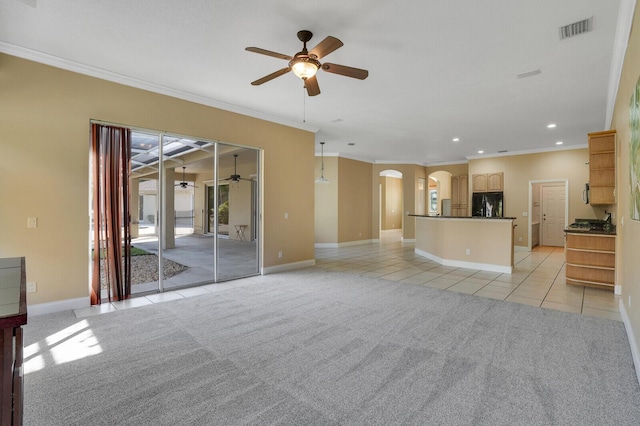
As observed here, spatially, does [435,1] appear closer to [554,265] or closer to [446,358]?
[446,358]

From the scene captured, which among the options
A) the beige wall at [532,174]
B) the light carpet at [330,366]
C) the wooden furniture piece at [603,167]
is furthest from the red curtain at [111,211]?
the beige wall at [532,174]

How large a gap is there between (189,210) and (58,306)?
165 inches

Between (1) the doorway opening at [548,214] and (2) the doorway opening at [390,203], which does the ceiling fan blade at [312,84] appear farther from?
(2) the doorway opening at [390,203]

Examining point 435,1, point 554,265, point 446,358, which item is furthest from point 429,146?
point 446,358

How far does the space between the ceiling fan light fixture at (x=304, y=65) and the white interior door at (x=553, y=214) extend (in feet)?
32.2

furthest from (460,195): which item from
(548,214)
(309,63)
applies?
(309,63)

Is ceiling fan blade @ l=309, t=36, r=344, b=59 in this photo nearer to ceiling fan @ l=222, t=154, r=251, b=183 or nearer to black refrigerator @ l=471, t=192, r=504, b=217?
ceiling fan @ l=222, t=154, r=251, b=183

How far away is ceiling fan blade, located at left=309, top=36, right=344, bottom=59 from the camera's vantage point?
258 centimetres

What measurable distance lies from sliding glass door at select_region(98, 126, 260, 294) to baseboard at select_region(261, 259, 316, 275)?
0.22 m

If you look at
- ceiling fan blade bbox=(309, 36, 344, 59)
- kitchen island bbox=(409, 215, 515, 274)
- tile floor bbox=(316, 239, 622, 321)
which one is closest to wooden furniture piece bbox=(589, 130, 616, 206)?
kitchen island bbox=(409, 215, 515, 274)

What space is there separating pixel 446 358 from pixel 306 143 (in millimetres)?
5053

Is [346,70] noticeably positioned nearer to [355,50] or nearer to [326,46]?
[326,46]

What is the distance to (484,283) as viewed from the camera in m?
5.14

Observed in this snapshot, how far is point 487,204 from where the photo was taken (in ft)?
32.0
